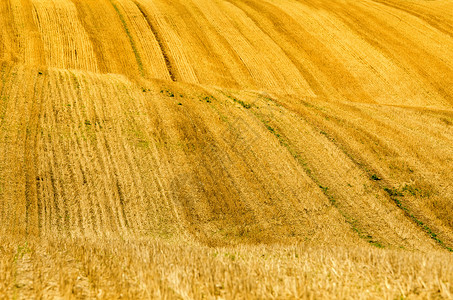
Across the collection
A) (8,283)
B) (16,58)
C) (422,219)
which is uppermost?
(8,283)

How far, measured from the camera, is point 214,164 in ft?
51.0

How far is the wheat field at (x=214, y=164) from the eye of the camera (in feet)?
23.5

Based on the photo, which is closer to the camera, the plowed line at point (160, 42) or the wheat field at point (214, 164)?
the wheat field at point (214, 164)

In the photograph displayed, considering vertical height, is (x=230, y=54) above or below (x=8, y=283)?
below

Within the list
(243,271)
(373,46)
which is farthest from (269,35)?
(243,271)

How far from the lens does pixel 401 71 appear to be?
2683cm

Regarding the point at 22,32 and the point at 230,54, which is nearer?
the point at 22,32

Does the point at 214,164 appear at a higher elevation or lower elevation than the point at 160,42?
higher

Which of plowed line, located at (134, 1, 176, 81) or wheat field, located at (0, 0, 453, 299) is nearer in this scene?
wheat field, located at (0, 0, 453, 299)

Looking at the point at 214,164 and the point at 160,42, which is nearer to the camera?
the point at 214,164

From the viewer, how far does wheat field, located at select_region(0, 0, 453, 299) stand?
717cm

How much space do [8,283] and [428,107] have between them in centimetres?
2152

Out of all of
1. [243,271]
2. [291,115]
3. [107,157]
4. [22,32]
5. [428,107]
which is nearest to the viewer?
[243,271]

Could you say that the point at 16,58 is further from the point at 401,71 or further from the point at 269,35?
the point at 401,71
